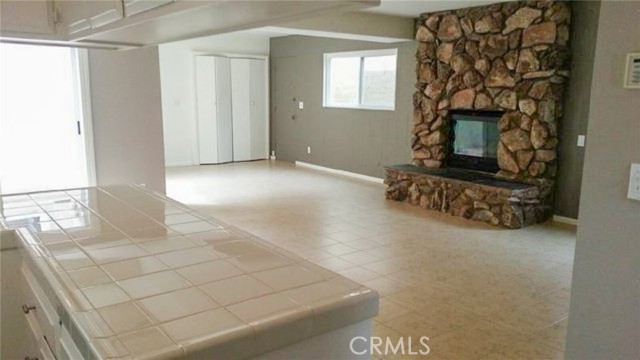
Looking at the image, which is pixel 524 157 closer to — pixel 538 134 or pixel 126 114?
pixel 538 134

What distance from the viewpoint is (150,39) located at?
1870 millimetres

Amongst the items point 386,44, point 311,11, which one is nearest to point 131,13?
point 311,11

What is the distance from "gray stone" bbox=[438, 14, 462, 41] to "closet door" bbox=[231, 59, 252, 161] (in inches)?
173

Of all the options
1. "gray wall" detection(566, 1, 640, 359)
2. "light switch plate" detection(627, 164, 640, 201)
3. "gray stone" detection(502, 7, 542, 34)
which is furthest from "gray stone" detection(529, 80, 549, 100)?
"light switch plate" detection(627, 164, 640, 201)

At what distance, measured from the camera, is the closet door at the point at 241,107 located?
939 centimetres

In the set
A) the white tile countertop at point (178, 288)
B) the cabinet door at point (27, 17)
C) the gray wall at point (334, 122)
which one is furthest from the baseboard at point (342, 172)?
the cabinet door at point (27, 17)

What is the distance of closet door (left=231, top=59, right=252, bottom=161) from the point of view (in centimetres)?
939

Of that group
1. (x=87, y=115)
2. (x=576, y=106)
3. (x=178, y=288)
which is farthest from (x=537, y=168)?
(x=178, y=288)

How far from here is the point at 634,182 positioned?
5.46ft

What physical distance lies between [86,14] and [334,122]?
701cm

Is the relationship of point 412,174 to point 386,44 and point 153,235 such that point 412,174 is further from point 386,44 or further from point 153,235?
point 153,235

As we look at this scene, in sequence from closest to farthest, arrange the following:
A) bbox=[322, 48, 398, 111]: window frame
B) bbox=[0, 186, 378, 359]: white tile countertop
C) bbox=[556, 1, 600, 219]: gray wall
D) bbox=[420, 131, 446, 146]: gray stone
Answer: bbox=[0, 186, 378, 359]: white tile countertop < bbox=[556, 1, 600, 219]: gray wall < bbox=[420, 131, 446, 146]: gray stone < bbox=[322, 48, 398, 111]: window frame

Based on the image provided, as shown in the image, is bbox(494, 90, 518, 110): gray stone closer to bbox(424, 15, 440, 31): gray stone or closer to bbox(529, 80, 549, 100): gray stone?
bbox(529, 80, 549, 100): gray stone

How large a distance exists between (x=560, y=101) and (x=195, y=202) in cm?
443
